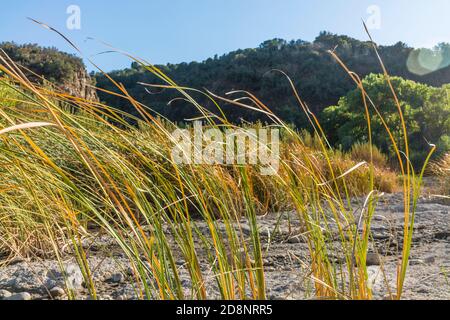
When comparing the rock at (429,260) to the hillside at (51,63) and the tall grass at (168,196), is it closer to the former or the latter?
the tall grass at (168,196)

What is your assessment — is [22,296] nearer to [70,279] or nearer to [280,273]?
[70,279]

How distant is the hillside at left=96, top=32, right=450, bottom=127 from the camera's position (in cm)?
2198

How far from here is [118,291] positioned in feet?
5.95

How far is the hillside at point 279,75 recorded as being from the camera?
72.1 ft

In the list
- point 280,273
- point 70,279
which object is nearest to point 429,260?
point 280,273

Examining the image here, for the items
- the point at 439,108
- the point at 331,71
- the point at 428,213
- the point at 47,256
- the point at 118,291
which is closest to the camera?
the point at 118,291

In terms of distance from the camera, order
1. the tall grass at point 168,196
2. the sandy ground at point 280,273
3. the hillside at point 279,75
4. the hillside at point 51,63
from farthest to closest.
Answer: the hillside at point 279,75 < the hillside at point 51,63 < the sandy ground at point 280,273 < the tall grass at point 168,196

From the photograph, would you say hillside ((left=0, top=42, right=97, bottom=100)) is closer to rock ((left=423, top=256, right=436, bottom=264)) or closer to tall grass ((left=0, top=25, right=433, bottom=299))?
rock ((left=423, top=256, right=436, bottom=264))

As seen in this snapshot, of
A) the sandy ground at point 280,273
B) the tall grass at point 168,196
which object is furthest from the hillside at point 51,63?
the tall grass at point 168,196

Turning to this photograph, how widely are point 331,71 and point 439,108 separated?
38.9ft

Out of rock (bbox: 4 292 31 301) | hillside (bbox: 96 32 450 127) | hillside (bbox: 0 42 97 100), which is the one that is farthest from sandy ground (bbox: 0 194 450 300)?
hillside (bbox: 96 32 450 127)

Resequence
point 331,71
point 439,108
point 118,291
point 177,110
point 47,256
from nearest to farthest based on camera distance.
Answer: point 118,291 → point 47,256 → point 439,108 → point 177,110 → point 331,71
